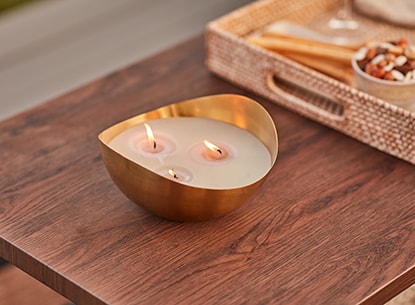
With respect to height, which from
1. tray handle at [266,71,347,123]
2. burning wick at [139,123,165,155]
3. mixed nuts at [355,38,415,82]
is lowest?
tray handle at [266,71,347,123]

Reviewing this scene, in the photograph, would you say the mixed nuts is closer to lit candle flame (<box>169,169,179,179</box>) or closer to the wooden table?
the wooden table

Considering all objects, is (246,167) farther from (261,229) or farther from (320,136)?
(320,136)

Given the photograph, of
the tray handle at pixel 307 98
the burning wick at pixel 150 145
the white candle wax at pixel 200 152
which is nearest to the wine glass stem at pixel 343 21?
A: the tray handle at pixel 307 98

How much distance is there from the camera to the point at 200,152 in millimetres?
1245

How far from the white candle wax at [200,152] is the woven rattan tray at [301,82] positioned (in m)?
0.20

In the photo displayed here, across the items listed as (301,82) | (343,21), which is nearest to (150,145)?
(301,82)

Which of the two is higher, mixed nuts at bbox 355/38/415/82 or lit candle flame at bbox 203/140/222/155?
lit candle flame at bbox 203/140/222/155

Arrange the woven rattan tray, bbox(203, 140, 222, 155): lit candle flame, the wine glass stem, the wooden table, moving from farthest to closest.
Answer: the wine glass stem → the woven rattan tray → bbox(203, 140, 222, 155): lit candle flame → the wooden table

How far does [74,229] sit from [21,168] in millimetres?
191

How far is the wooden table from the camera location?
111 centimetres

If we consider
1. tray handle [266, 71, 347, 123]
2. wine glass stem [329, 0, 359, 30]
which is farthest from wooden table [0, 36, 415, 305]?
wine glass stem [329, 0, 359, 30]

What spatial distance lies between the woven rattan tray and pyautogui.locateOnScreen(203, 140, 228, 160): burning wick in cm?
27

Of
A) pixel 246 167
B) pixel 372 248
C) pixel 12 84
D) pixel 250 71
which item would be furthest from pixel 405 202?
pixel 12 84

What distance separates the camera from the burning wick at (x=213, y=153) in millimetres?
1227
